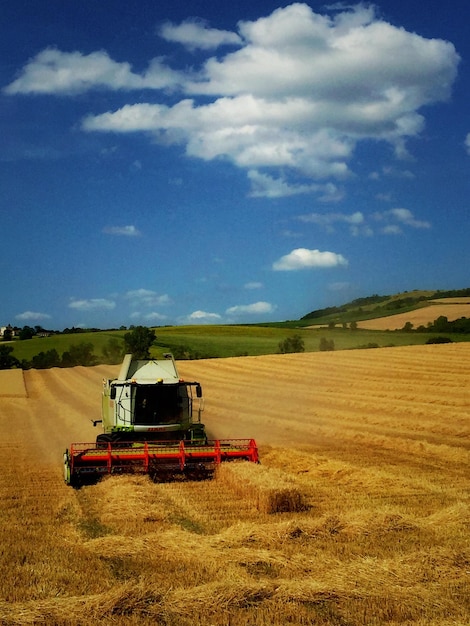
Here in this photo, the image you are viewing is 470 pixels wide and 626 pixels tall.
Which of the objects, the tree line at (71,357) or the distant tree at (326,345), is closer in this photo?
the distant tree at (326,345)

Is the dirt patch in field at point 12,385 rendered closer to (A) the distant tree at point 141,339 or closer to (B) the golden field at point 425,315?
(A) the distant tree at point 141,339

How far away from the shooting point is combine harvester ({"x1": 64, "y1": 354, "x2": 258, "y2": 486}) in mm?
14391

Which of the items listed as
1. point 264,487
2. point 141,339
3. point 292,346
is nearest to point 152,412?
point 264,487

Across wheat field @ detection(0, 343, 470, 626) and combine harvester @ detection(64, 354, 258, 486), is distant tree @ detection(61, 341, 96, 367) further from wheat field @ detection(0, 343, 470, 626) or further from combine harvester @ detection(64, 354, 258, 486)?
combine harvester @ detection(64, 354, 258, 486)

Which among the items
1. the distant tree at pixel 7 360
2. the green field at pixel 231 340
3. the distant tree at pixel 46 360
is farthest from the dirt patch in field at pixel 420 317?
the distant tree at pixel 7 360

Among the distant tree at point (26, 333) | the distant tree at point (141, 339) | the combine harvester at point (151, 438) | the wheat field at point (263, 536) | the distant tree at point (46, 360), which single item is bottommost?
the wheat field at point (263, 536)

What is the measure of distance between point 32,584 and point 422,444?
1365cm

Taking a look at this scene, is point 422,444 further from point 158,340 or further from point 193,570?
point 158,340

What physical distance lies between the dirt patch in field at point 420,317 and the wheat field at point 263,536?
33.3m

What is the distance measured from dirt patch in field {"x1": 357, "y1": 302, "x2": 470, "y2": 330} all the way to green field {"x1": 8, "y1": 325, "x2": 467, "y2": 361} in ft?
6.90

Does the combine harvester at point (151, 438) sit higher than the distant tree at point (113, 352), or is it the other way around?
the distant tree at point (113, 352)

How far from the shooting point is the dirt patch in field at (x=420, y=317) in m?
54.3

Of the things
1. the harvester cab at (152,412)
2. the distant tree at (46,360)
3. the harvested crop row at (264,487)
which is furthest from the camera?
the distant tree at (46,360)

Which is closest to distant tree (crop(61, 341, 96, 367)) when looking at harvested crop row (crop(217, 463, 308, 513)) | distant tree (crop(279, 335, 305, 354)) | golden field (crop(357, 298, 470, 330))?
distant tree (crop(279, 335, 305, 354))
